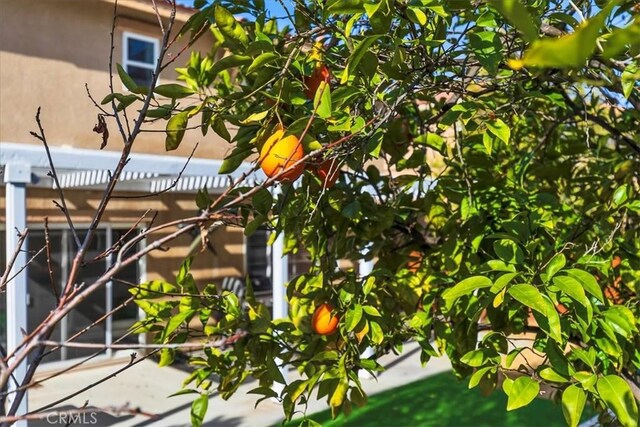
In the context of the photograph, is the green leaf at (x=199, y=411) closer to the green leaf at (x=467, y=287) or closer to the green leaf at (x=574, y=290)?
the green leaf at (x=467, y=287)

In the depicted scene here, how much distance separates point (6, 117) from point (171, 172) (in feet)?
10.7

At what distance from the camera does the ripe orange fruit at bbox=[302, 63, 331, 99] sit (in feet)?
Result: 7.97

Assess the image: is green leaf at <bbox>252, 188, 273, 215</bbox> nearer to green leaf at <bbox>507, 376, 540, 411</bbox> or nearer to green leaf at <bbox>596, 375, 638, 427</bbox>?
green leaf at <bbox>507, 376, 540, 411</bbox>

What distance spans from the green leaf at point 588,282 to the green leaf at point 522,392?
329mm

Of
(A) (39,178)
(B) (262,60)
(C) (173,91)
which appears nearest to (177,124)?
(C) (173,91)

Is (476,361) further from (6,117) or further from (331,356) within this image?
(6,117)

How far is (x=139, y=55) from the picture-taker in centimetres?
1112

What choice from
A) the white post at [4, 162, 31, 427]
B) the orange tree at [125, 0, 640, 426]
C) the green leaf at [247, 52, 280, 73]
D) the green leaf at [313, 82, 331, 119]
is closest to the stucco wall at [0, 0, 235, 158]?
the white post at [4, 162, 31, 427]

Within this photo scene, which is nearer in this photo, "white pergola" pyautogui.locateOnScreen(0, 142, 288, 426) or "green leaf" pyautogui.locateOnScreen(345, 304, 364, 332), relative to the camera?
"green leaf" pyautogui.locateOnScreen(345, 304, 364, 332)

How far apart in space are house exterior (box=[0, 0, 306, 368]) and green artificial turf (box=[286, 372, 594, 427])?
13.0ft

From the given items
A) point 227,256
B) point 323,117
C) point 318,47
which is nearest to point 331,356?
point 323,117

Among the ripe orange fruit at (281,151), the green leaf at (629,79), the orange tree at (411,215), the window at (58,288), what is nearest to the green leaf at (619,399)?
the orange tree at (411,215)

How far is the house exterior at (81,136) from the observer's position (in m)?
9.38

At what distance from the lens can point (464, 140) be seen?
321cm
